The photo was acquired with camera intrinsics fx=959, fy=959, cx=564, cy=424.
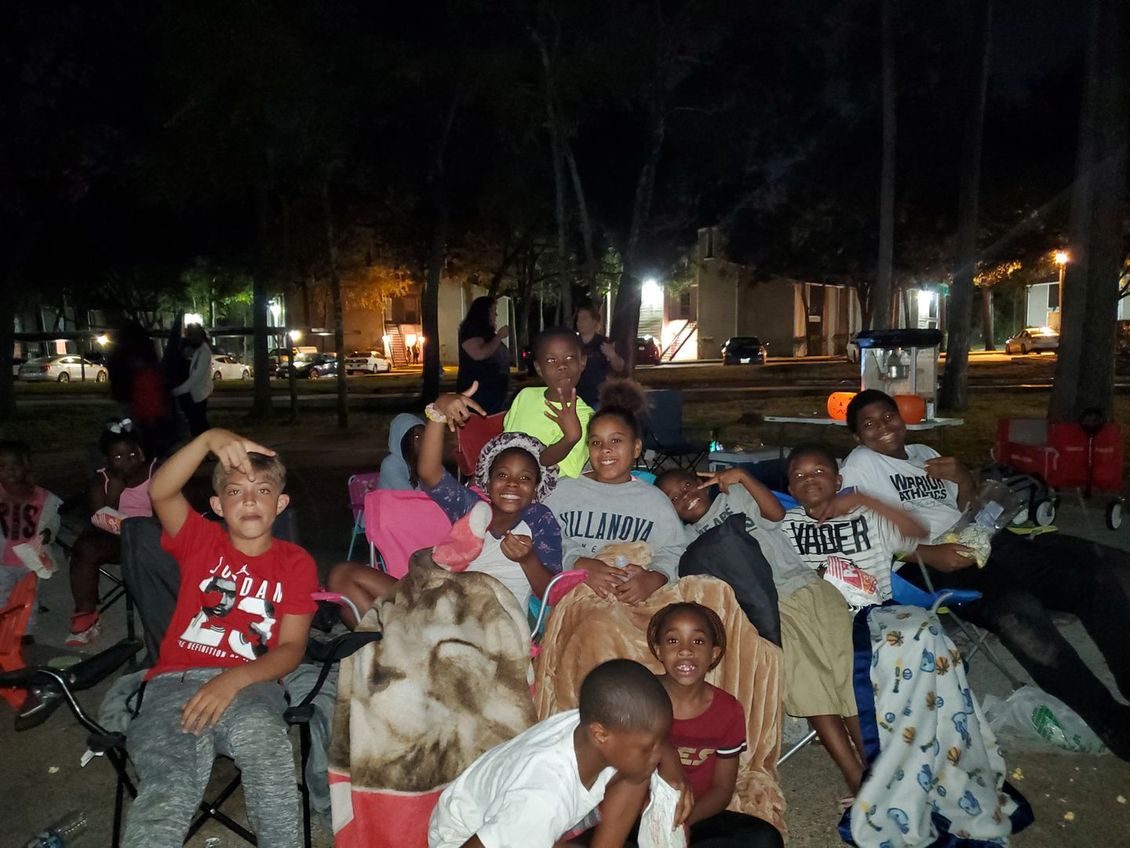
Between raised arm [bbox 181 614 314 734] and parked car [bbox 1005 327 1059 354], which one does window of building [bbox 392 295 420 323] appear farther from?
raised arm [bbox 181 614 314 734]

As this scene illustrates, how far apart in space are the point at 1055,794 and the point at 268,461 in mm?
3002

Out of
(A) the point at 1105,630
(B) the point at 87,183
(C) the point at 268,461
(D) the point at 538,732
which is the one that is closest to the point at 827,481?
(A) the point at 1105,630

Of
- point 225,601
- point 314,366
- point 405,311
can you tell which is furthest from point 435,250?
point 405,311

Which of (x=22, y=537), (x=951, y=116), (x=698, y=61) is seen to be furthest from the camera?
(x=951, y=116)

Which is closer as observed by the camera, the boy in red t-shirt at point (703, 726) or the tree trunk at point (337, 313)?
the boy in red t-shirt at point (703, 726)

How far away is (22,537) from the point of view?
4.64 m

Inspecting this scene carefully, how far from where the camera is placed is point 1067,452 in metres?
7.70

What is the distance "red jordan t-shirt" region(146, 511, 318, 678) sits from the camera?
120 inches

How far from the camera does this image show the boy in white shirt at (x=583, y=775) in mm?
2350

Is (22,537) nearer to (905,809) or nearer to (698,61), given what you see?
(905,809)

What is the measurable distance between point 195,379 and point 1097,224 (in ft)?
32.1

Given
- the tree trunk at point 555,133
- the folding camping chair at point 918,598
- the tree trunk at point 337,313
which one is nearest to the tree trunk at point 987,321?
the tree trunk at point 555,133

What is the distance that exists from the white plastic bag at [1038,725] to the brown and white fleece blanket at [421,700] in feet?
6.78

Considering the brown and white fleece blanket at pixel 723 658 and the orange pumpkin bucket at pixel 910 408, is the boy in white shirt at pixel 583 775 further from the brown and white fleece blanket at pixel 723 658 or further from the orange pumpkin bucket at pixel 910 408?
the orange pumpkin bucket at pixel 910 408
